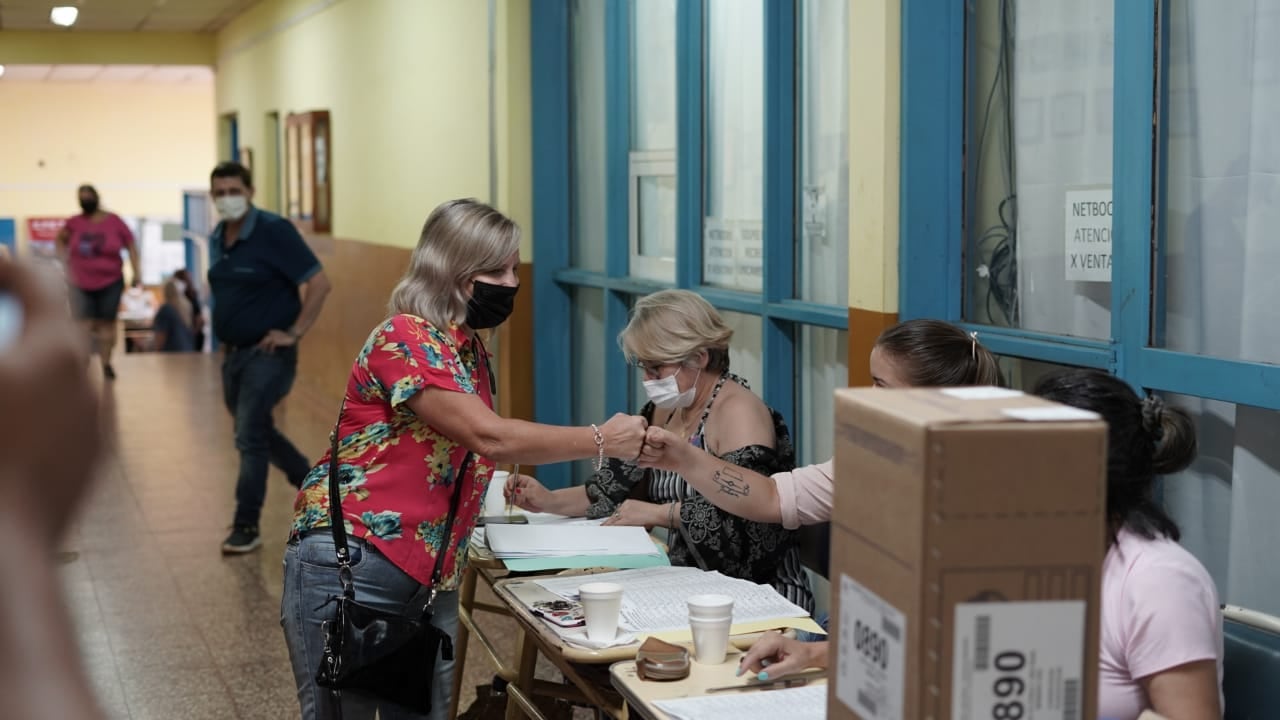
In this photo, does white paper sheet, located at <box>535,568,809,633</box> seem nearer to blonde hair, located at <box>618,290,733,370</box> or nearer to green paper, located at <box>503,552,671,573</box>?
green paper, located at <box>503,552,671,573</box>

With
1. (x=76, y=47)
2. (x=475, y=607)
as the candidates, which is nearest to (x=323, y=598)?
(x=475, y=607)

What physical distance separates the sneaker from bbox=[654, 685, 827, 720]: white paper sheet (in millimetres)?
4519

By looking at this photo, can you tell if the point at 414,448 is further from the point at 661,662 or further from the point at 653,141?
the point at 653,141

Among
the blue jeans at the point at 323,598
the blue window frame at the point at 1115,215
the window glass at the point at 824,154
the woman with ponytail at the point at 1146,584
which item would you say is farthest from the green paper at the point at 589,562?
the window glass at the point at 824,154

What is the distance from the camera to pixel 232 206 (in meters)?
6.09

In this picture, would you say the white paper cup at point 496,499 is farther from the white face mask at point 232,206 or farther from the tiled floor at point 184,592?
the white face mask at point 232,206

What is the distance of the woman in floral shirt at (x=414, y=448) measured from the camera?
2.51 metres

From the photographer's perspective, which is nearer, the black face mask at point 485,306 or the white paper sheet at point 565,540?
the black face mask at point 485,306

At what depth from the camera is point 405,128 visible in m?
8.43

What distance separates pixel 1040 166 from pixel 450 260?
149 centimetres

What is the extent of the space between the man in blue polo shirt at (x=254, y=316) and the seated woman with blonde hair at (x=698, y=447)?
285 cm

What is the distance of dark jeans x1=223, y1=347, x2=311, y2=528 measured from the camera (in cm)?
600

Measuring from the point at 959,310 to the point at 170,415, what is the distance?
8.09m

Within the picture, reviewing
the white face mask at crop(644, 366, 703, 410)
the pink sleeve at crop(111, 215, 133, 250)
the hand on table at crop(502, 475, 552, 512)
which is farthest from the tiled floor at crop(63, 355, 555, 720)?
the pink sleeve at crop(111, 215, 133, 250)
